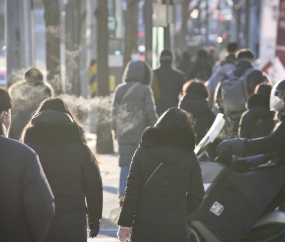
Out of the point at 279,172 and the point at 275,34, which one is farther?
the point at 275,34

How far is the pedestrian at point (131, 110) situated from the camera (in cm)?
711

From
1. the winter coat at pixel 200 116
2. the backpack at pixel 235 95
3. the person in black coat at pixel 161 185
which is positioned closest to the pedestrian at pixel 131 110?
the winter coat at pixel 200 116

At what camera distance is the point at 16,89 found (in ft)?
22.4

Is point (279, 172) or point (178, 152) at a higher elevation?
point (178, 152)

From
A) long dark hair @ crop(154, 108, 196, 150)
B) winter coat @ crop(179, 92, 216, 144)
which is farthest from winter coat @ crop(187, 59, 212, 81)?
long dark hair @ crop(154, 108, 196, 150)

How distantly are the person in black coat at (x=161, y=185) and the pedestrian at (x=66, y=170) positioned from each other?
25cm

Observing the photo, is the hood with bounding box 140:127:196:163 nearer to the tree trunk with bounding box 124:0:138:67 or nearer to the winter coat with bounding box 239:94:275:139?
the winter coat with bounding box 239:94:275:139

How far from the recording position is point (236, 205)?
4.55 m

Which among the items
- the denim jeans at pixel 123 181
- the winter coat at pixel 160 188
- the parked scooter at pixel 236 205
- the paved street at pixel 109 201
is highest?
the winter coat at pixel 160 188

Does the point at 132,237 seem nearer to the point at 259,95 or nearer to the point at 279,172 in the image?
the point at 279,172

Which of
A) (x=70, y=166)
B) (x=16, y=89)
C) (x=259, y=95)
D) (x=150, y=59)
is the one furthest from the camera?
(x=150, y=59)

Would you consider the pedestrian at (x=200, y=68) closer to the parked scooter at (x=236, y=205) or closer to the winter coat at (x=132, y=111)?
the winter coat at (x=132, y=111)

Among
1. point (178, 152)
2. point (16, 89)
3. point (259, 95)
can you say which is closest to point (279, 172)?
point (178, 152)

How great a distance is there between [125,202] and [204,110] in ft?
9.07
